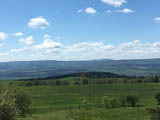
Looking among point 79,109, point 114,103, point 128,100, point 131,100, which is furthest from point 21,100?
point 131,100

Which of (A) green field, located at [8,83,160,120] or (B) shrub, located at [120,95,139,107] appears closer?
(A) green field, located at [8,83,160,120]

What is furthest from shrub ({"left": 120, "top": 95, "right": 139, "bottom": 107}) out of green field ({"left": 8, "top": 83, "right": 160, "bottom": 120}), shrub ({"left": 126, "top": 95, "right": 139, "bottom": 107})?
green field ({"left": 8, "top": 83, "right": 160, "bottom": 120})

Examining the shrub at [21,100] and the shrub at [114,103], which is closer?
the shrub at [21,100]

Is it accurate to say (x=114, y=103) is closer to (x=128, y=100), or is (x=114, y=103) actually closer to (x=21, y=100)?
(x=128, y=100)

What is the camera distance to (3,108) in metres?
30.9

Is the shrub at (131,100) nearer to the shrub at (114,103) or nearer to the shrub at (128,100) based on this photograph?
the shrub at (128,100)

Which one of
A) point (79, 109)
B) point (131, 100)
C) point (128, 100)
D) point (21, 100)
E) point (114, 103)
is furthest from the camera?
point (128, 100)

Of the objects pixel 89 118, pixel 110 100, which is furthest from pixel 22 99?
pixel 110 100

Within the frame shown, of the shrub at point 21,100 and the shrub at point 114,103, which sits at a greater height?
the shrub at point 21,100

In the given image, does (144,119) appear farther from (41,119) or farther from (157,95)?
(157,95)

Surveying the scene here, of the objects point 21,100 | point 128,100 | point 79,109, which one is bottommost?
point 79,109

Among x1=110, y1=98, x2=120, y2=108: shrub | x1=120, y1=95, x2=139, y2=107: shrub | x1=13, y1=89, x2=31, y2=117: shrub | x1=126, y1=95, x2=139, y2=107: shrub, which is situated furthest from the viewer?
x1=126, y1=95, x2=139, y2=107: shrub

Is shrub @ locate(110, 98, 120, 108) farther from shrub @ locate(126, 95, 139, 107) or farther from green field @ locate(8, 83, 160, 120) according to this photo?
shrub @ locate(126, 95, 139, 107)

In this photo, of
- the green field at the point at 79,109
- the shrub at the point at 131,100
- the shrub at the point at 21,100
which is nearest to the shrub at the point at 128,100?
the shrub at the point at 131,100
